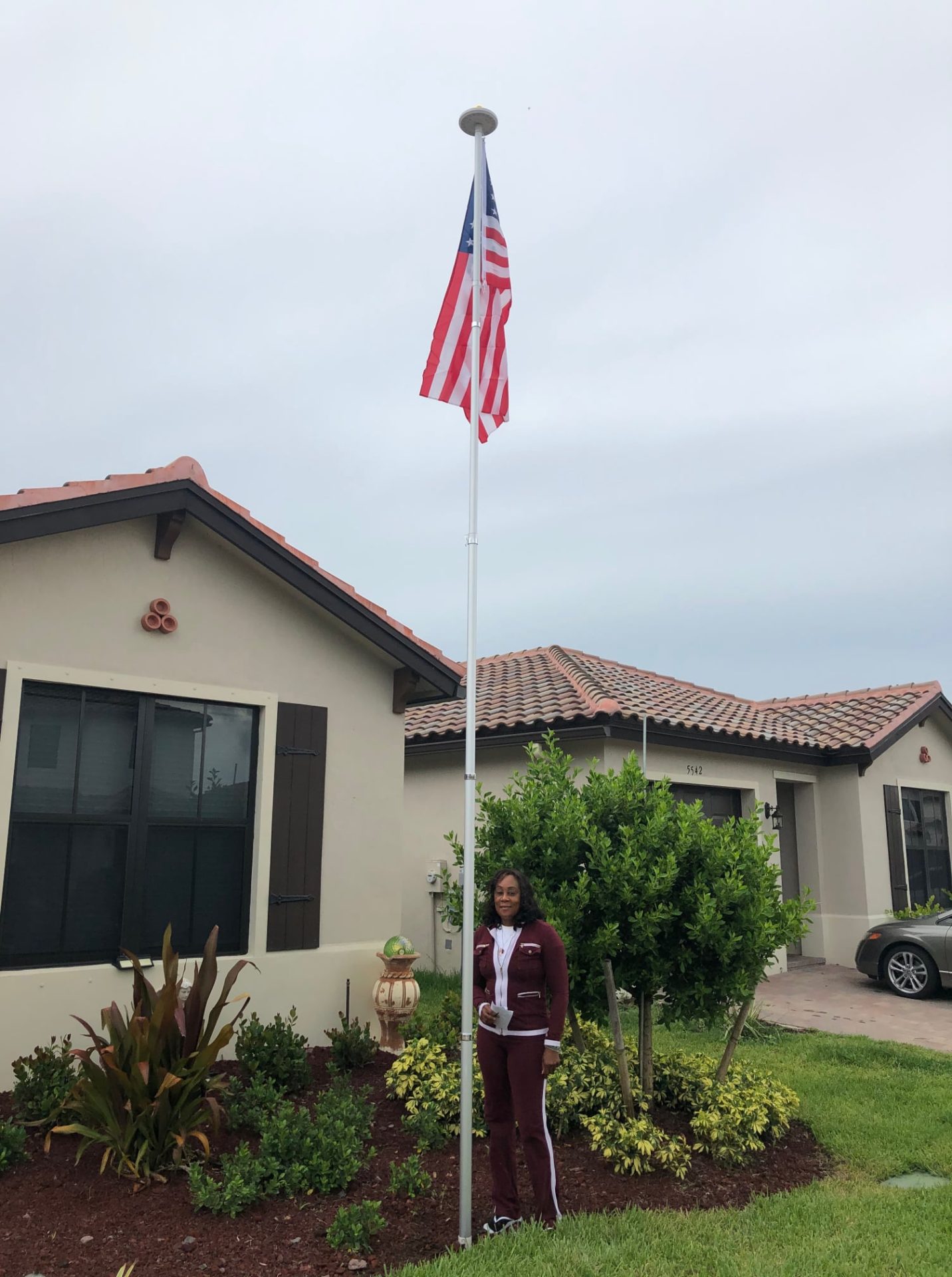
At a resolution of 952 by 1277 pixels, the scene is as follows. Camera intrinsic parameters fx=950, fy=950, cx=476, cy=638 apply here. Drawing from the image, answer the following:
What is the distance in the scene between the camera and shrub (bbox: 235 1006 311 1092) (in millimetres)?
6188

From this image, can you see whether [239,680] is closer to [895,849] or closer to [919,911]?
[895,849]

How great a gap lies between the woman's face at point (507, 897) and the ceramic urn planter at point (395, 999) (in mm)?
2850

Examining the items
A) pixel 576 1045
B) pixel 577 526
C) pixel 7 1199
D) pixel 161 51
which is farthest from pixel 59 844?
pixel 577 526

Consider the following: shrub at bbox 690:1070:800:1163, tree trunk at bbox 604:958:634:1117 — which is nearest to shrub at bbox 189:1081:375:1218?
tree trunk at bbox 604:958:634:1117

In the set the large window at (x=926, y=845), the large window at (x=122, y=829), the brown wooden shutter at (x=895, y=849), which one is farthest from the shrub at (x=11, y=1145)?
the large window at (x=926, y=845)

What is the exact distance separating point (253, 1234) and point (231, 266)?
9952 millimetres

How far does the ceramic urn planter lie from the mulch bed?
1.61 meters

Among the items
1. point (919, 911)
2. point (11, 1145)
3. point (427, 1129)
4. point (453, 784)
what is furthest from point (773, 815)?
point (11, 1145)

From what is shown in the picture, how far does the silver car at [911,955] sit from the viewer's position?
11477mm

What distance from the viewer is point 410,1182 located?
4832mm

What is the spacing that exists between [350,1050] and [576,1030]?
5.54 feet

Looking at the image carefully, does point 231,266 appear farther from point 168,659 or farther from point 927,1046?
point 927,1046

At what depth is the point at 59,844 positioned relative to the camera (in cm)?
639

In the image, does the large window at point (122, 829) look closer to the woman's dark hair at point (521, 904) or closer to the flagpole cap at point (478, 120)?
the woman's dark hair at point (521, 904)
